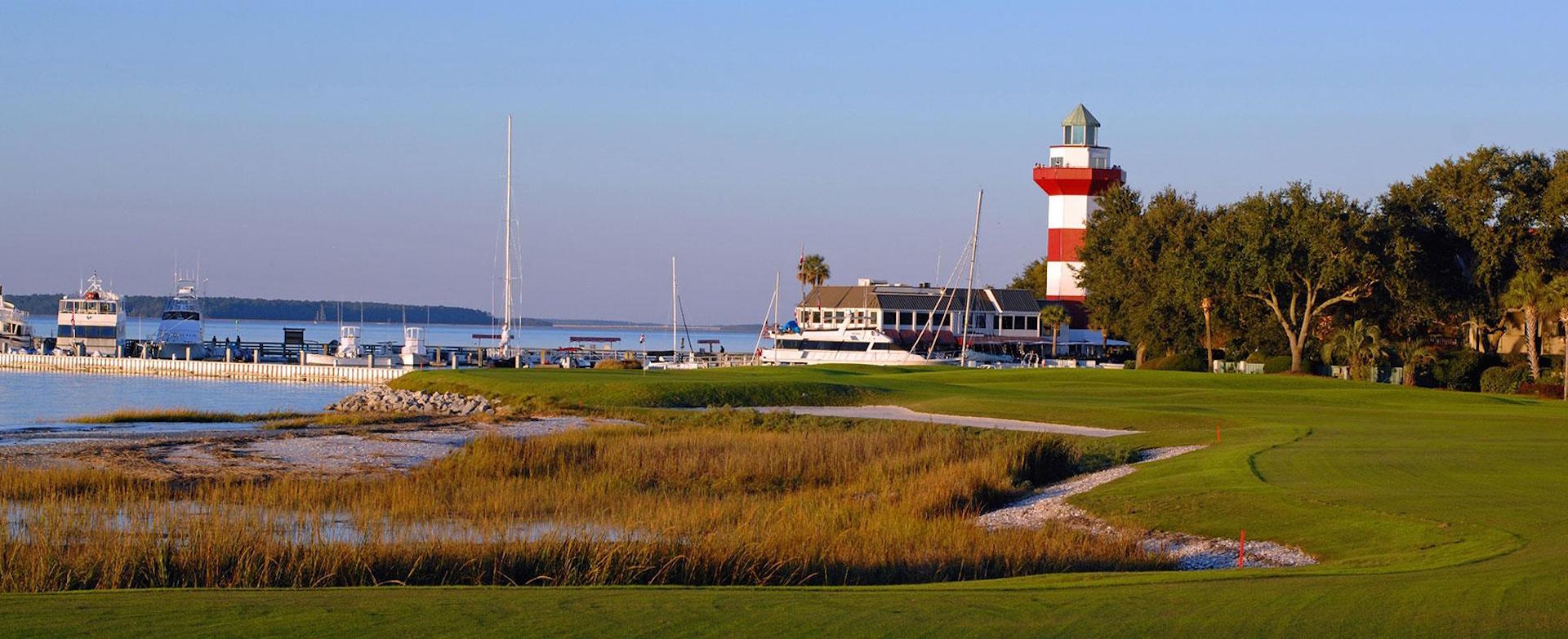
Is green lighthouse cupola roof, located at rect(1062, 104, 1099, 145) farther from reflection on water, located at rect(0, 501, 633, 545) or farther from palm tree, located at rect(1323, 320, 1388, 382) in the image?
reflection on water, located at rect(0, 501, 633, 545)

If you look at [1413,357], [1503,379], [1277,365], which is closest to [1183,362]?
[1277,365]

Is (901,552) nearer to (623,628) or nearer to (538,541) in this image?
(538,541)

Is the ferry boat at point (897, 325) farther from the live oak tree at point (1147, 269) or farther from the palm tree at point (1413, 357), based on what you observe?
the palm tree at point (1413, 357)

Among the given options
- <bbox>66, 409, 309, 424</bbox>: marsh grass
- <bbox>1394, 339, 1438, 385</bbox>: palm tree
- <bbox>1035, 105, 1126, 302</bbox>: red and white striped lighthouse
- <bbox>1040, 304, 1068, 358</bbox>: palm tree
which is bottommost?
<bbox>66, 409, 309, 424</bbox>: marsh grass

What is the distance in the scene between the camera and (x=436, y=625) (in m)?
9.62

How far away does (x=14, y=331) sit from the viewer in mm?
100125

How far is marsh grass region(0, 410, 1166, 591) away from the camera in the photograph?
13977 mm

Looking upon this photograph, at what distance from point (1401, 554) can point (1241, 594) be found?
12.6 feet

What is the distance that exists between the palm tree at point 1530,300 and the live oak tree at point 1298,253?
598 cm

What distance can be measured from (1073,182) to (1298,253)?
25776mm

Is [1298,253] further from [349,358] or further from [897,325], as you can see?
[349,358]

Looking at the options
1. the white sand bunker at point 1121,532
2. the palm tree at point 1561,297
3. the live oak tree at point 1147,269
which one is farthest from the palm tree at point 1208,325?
the white sand bunker at point 1121,532

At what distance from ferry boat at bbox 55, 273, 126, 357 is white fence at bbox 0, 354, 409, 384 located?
3.02 meters

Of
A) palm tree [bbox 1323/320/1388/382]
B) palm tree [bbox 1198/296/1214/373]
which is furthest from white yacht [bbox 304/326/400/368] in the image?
palm tree [bbox 1323/320/1388/382]
